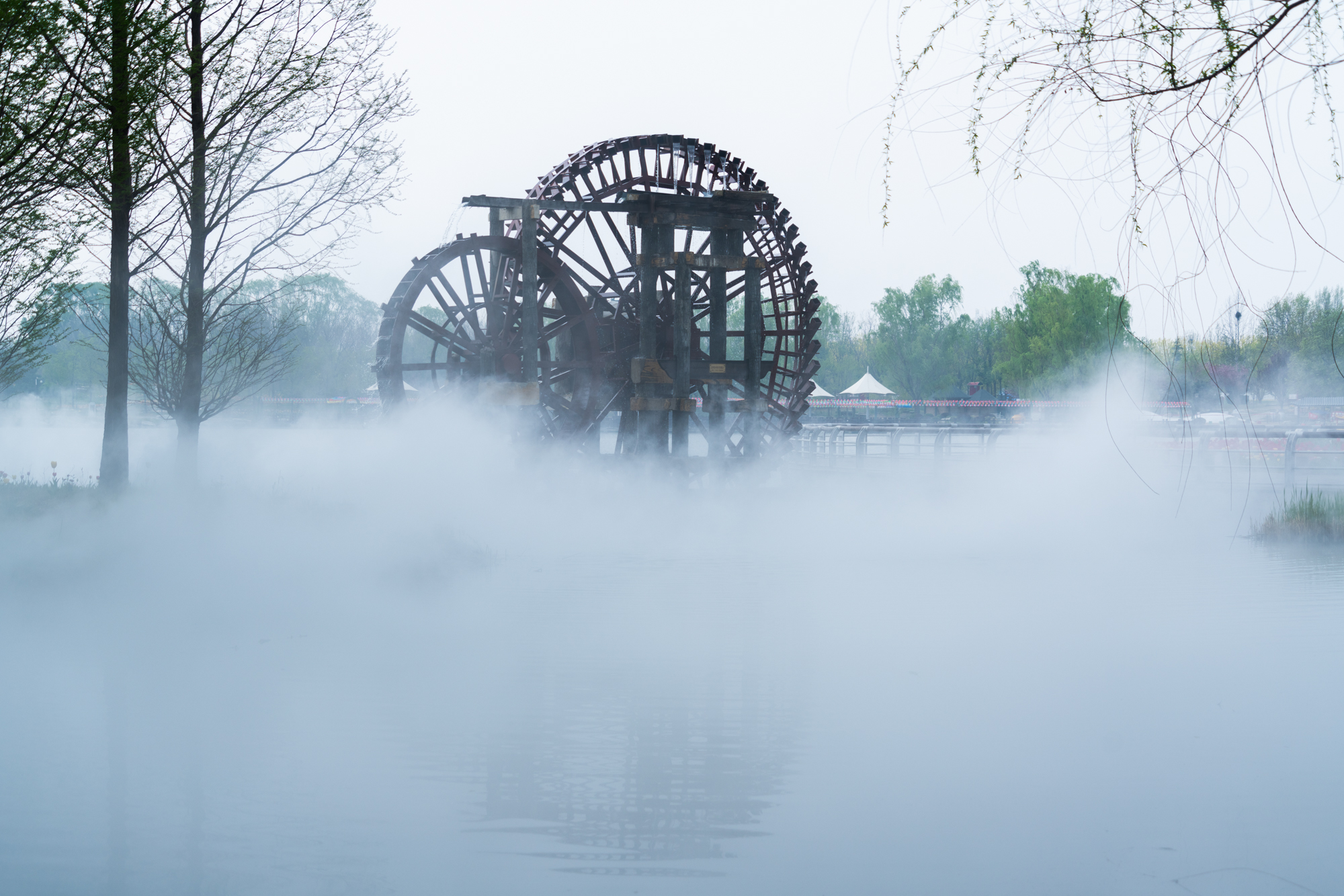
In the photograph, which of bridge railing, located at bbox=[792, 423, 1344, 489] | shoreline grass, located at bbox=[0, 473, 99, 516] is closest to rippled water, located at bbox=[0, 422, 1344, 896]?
shoreline grass, located at bbox=[0, 473, 99, 516]

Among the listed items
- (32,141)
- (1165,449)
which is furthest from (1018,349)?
(32,141)

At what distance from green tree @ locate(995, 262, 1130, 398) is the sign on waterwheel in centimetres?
3309

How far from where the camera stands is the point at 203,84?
1184cm

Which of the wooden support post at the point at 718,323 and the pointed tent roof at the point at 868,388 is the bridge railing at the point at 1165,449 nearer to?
the wooden support post at the point at 718,323

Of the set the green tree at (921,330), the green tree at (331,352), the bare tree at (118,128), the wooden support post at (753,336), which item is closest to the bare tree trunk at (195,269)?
the bare tree at (118,128)

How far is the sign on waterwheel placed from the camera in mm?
14820

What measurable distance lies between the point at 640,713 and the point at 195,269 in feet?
27.3

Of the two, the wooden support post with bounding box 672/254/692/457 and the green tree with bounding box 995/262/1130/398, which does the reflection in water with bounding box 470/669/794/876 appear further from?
the green tree with bounding box 995/262/1130/398

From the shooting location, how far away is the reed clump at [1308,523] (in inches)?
482

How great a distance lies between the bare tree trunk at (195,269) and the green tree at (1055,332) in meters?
39.8

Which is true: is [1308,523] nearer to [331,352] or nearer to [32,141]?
[32,141]

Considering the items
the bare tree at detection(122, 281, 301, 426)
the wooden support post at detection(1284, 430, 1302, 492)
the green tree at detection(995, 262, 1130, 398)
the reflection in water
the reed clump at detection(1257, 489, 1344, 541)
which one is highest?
the green tree at detection(995, 262, 1130, 398)

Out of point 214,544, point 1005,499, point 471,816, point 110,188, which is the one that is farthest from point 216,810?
point 1005,499

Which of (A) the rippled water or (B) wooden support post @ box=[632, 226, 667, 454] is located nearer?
(A) the rippled water
